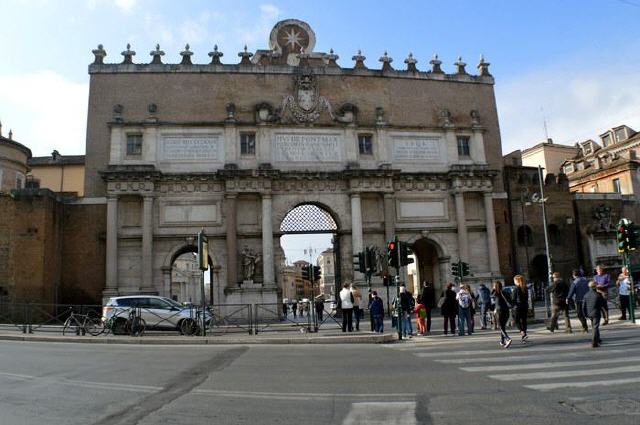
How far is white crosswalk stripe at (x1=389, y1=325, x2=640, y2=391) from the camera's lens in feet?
25.1

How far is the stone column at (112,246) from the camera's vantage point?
26156 mm

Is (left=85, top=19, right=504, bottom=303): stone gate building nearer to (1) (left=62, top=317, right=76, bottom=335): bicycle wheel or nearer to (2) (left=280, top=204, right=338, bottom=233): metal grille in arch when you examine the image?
(2) (left=280, top=204, right=338, bottom=233): metal grille in arch

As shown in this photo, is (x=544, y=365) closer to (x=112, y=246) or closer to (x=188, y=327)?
(x=188, y=327)

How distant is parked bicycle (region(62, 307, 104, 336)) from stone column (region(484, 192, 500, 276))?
20580mm

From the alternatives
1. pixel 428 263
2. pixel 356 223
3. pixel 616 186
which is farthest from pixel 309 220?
pixel 616 186

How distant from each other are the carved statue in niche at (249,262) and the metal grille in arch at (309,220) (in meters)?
2.33

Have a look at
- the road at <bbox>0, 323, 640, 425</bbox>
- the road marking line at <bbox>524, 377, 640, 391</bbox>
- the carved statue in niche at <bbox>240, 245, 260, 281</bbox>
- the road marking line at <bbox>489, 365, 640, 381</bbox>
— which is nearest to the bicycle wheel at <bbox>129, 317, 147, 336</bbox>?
the road at <bbox>0, 323, 640, 425</bbox>

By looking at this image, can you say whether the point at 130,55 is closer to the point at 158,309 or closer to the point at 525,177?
the point at 158,309

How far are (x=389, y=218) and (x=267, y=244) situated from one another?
22.4ft

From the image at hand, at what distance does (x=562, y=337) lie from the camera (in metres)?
13.5

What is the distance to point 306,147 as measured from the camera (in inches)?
1153

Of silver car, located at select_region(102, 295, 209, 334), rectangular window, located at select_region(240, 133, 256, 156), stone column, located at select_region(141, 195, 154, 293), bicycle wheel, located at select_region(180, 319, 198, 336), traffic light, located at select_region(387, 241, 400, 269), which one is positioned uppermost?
rectangular window, located at select_region(240, 133, 256, 156)

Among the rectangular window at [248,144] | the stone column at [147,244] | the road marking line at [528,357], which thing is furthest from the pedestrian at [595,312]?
the stone column at [147,244]

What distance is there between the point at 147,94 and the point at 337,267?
14.3 metres
